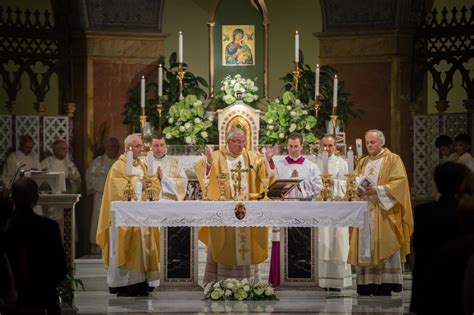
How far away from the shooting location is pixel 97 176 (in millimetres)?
15992

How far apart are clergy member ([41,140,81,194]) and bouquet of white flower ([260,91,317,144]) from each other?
281cm

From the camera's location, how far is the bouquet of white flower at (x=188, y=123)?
14.6 metres

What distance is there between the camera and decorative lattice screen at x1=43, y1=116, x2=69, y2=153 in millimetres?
16078

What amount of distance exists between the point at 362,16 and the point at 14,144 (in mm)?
5019

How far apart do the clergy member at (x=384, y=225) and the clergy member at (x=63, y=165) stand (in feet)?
14.7

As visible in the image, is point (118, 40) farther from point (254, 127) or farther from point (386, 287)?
point (386, 287)

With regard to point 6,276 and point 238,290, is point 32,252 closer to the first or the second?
point 6,276

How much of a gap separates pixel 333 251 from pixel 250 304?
1878 millimetres

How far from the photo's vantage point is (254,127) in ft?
48.1

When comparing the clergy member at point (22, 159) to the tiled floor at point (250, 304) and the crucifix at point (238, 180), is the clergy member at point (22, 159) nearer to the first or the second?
the tiled floor at point (250, 304)

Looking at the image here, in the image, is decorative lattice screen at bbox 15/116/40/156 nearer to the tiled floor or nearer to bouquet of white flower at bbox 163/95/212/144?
bouquet of white flower at bbox 163/95/212/144

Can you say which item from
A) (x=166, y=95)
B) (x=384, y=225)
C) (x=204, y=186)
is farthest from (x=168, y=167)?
(x=166, y=95)

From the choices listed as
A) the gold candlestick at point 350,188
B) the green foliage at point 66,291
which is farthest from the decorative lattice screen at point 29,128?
the green foliage at point 66,291

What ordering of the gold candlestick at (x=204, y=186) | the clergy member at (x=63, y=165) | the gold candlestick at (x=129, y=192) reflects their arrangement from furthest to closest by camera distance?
the clergy member at (x=63, y=165) → the gold candlestick at (x=204, y=186) → the gold candlestick at (x=129, y=192)
